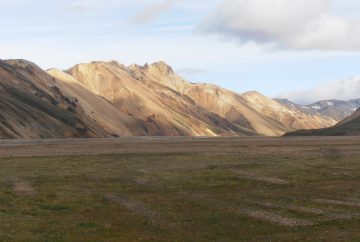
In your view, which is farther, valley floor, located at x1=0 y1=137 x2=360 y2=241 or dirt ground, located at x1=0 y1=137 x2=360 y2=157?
dirt ground, located at x1=0 y1=137 x2=360 y2=157

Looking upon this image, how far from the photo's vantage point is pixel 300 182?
50000 millimetres

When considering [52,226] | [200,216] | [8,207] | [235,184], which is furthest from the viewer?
[235,184]

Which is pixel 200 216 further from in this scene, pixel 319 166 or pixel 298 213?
pixel 319 166

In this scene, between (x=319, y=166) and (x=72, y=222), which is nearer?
(x=72, y=222)

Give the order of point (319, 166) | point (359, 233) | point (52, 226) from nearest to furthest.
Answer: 1. point (359, 233)
2. point (52, 226)
3. point (319, 166)

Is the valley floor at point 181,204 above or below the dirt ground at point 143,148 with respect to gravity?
above

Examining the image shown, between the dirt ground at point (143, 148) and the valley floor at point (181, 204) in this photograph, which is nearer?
the valley floor at point (181, 204)

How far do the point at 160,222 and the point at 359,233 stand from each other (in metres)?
11.4

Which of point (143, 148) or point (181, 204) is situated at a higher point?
point (181, 204)

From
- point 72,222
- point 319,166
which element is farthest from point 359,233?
point 319,166

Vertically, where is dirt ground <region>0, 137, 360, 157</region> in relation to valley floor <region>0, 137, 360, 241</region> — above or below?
below

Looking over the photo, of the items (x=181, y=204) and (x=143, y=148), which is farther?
(x=143, y=148)

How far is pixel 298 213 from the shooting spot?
34.1m

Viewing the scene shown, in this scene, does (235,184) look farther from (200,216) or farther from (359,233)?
(359,233)
